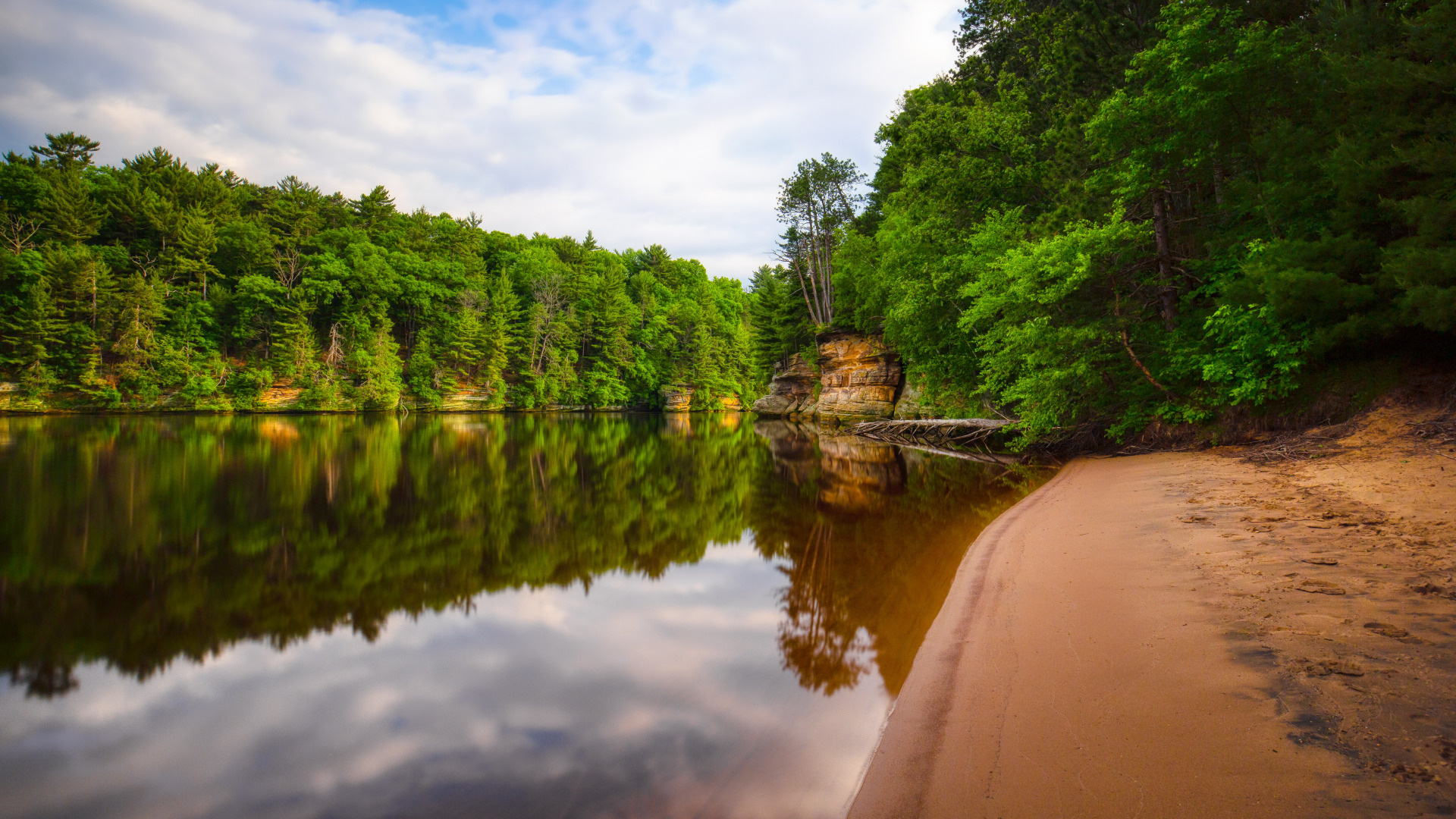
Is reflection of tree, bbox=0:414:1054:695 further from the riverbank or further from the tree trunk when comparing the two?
the tree trunk

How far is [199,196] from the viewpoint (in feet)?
141

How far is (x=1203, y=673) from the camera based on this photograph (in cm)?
300

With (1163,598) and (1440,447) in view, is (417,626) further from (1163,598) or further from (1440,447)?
(1440,447)

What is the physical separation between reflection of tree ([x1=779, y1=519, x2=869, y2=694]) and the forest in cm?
816

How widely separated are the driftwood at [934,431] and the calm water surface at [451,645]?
Result: 7395 millimetres

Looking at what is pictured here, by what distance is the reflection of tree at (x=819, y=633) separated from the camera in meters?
4.15

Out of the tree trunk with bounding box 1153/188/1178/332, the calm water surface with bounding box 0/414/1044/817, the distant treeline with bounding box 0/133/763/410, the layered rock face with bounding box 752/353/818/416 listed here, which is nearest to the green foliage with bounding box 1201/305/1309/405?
the tree trunk with bounding box 1153/188/1178/332

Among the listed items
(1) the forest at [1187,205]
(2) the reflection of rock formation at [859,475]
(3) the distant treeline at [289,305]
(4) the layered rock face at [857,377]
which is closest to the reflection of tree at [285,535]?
(2) the reflection of rock formation at [859,475]

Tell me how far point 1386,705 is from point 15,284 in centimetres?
5036

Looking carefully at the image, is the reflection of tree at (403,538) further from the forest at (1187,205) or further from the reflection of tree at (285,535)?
the forest at (1187,205)

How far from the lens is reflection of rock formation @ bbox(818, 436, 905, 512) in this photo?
10.6 meters

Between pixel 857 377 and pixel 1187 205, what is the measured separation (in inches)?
694

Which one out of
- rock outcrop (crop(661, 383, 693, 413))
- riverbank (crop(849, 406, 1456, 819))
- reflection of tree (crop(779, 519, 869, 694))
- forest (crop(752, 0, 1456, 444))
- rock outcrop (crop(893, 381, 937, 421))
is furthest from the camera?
rock outcrop (crop(661, 383, 693, 413))

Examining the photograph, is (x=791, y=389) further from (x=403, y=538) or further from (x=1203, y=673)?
(x=1203, y=673)
